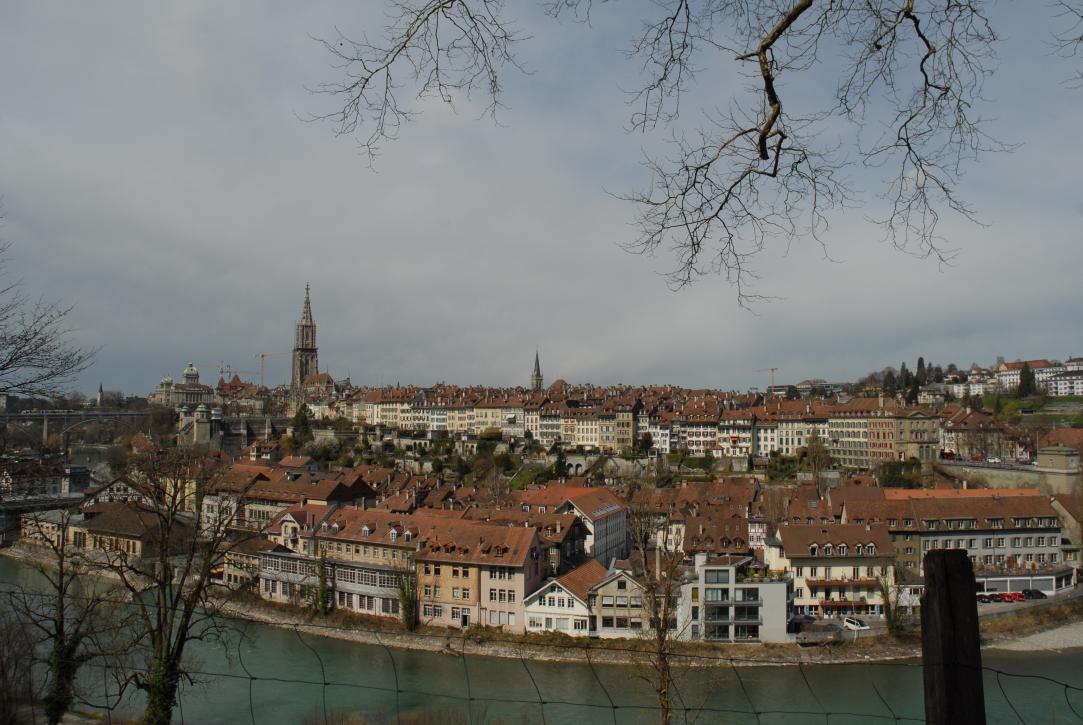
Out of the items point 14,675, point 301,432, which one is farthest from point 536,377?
point 14,675

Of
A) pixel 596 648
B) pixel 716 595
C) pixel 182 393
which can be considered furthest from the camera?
pixel 182 393

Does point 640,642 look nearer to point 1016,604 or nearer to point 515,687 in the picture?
point 515,687

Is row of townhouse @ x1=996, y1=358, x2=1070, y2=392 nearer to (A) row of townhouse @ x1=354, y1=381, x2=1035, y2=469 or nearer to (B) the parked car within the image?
(A) row of townhouse @ x1=354, y1=381, x2=1035, y2=469

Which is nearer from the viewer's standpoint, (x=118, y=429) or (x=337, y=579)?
(x=337, y=579)

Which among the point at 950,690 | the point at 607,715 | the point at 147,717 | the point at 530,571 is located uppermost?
the point at 950,690

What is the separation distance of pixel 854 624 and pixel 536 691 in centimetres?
526

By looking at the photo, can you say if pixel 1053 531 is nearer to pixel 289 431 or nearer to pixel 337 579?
pixel 337 579

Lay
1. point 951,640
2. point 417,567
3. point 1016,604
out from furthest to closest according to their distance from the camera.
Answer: point 1016,604
point 417,567
point 951,640

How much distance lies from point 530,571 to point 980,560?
792cm

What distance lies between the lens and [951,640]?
1070mm

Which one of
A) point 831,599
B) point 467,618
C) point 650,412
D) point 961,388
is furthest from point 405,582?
point 961,388

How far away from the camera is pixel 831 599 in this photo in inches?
478

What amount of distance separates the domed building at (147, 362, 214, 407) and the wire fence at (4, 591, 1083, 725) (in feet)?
174

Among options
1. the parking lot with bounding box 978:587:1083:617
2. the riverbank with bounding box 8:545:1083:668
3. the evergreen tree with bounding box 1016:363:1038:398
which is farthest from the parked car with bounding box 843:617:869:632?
the evergreen tree with bounding box 1016:363:1038:398
